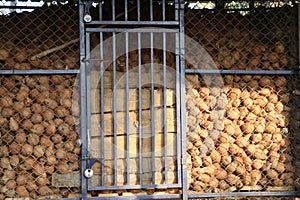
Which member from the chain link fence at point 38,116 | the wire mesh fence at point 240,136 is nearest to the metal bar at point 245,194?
the wire mesh fence at point 240,136

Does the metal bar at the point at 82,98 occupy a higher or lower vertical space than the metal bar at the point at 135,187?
higher

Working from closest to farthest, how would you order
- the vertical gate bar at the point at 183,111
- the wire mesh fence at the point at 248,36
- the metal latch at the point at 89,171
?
the metal latch at the point at 89,171
the vertical gate bar at the point at 183,111
the wire mesh fence at the point at 248,36

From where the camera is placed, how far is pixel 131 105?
423cm

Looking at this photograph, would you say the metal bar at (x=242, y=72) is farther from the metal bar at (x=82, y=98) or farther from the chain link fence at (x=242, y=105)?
the metal bar at (x=82, y=98)

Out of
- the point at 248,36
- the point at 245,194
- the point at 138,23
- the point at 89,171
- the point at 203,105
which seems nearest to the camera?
the point at 89,171

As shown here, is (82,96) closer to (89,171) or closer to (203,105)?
(89,171)

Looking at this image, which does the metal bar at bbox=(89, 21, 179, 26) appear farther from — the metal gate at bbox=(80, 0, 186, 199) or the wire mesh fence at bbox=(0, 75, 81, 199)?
the wire mesh fence at bbox=(0, 75, 81, 199)

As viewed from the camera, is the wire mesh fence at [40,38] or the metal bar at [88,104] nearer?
the metal bar at [88,104]

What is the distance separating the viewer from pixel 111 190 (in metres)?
4.13

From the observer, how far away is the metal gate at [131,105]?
4.11 metres

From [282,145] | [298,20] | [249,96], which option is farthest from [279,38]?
[282,145]

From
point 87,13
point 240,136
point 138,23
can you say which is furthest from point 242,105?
point 87,13

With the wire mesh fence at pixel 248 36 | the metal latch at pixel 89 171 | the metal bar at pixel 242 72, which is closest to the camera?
the metal latch at pixel 89 171

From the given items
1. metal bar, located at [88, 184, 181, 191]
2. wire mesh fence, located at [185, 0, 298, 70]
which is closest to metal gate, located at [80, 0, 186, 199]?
metal bar, located at [88, 184, 181, 191]
